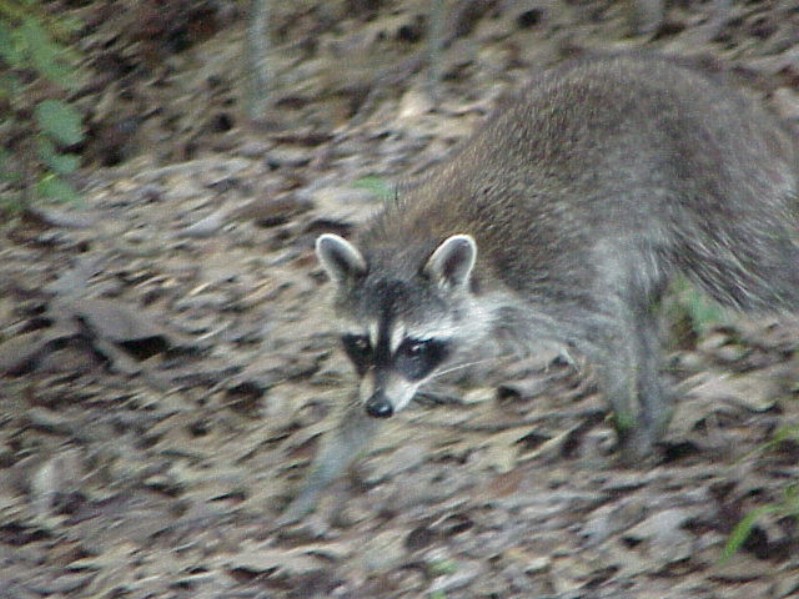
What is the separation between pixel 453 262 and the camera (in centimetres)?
556

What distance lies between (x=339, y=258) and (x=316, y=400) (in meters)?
1.05

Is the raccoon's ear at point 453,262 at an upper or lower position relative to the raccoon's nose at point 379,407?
upper

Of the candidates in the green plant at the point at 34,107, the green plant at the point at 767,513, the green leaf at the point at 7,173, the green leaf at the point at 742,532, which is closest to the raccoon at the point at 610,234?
the green plant at the point at 767,513

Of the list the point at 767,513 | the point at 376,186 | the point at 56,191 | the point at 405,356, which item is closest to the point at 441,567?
the point at 405,356

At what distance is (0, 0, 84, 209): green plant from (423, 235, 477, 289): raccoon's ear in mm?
2282

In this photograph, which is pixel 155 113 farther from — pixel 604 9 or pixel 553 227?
pixel 553 227

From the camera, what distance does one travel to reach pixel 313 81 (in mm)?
9289

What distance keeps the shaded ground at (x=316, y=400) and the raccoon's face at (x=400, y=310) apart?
54 centimetres

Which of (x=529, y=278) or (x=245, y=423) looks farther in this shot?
(x=245, y=423)

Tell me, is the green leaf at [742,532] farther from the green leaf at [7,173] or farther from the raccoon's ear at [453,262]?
the green leaf at [7,173]

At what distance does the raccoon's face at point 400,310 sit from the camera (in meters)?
5.49

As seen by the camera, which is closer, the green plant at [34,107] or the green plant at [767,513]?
the green plant at [767,513]

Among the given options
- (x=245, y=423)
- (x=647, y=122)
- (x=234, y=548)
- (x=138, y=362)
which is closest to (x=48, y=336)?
(x=138, y=362)

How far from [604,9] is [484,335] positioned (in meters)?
3.80
